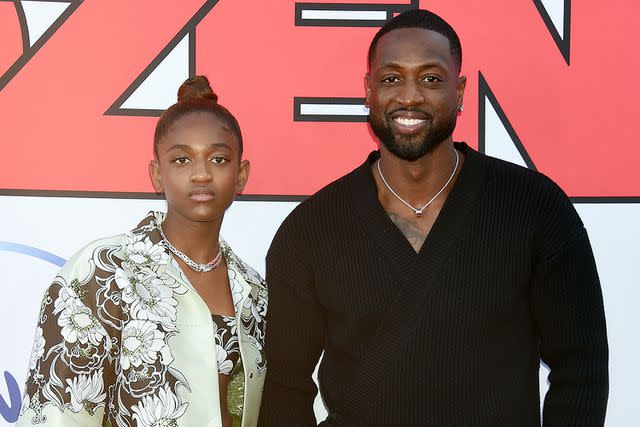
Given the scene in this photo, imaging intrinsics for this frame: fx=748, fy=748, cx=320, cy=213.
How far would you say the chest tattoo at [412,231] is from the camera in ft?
6.69

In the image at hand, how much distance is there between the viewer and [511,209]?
201 cm

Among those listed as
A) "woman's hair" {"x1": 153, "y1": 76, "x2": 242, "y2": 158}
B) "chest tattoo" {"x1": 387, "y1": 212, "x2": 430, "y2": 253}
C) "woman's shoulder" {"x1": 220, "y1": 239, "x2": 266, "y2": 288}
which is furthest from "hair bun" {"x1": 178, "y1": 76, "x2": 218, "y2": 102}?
"chest tattoo" {"x1": 387, "y1": 212, "x2": 430, "y2": 253}

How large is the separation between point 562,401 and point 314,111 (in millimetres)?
1196

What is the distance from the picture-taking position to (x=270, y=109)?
2.51 metres

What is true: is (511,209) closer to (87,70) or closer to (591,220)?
(591,220)

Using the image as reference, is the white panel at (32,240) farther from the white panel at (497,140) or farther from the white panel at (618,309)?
the white panel at (618,309)

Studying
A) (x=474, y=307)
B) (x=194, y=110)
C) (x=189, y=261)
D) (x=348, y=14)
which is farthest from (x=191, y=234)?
(x=348, y=14)

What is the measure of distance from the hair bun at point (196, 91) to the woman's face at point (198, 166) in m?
0.10

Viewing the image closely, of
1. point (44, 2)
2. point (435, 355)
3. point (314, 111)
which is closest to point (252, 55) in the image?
point (314, 111)

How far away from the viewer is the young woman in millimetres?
1740

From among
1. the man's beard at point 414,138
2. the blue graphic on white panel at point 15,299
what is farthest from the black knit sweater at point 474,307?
the blue graphic on white panel at point 15,299

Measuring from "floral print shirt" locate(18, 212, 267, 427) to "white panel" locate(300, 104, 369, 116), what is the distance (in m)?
0.84

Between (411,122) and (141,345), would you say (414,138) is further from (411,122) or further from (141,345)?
(141,345)

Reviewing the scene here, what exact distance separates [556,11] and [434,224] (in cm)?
102
